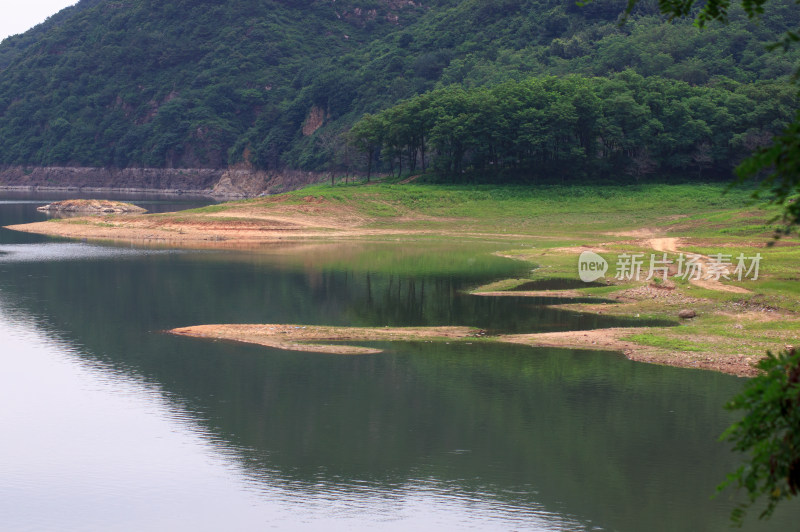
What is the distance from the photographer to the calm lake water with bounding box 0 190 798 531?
18.6m

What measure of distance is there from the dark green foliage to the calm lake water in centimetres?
5844

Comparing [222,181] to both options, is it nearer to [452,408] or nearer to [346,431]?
[452,408]

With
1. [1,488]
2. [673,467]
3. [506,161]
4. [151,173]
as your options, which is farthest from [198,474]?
[151,173]

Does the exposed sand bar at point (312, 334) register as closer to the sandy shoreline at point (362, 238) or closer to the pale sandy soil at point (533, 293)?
the sandy shoreline at point (362, 238)

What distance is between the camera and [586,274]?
49344mm

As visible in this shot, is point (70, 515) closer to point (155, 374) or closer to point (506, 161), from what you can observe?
point (155, 374)

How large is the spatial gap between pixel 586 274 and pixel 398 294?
10937 millimetres

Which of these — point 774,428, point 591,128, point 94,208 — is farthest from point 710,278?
point 94,208

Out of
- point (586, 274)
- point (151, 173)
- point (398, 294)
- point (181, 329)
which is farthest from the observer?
point (151, 173)

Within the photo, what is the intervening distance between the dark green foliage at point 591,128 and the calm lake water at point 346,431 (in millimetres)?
58436

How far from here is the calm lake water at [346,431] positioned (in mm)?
18609

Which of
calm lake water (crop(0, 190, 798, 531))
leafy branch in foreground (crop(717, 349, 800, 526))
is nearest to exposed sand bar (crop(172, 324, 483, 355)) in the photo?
calm lake water (crop(0, 190, 798, 531))

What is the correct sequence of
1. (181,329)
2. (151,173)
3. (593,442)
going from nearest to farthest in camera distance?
(593,442) → (181,329) → (151,173)

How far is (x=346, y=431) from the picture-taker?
23234 mm
